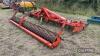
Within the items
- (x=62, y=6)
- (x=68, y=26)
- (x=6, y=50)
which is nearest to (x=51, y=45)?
(x=6, y=50)

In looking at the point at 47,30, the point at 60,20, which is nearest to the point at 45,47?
the point at 47,30

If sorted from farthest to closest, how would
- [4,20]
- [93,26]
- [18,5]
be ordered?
1. [18,5]
2. [4,20]
3. [93,26]

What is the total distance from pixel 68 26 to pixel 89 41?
4.04 ft

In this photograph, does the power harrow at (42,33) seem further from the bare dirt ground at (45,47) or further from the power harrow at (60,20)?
the power harrow at (60,20)

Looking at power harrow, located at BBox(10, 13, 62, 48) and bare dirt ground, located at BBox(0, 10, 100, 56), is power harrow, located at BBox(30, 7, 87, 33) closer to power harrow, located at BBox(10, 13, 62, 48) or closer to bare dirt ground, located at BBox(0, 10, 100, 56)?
bare dirt ground, located at BBox(0, 10, 100, 56)

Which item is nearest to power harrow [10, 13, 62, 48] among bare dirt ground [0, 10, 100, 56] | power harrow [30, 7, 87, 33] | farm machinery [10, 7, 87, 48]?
farm machinery [10, 7, 87, 48]

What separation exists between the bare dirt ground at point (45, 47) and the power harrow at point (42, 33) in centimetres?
13

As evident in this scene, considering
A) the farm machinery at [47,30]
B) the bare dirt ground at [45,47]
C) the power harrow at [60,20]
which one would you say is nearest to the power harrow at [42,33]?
the farm machinery at [47,30]

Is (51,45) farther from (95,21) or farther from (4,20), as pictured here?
(4,20)

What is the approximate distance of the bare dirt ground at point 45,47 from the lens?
5.97 metres

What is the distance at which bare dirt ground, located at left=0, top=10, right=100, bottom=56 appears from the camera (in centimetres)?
597

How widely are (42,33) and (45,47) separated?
76cm

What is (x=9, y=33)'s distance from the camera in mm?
7895

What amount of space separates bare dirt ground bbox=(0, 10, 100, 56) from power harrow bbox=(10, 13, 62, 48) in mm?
135
